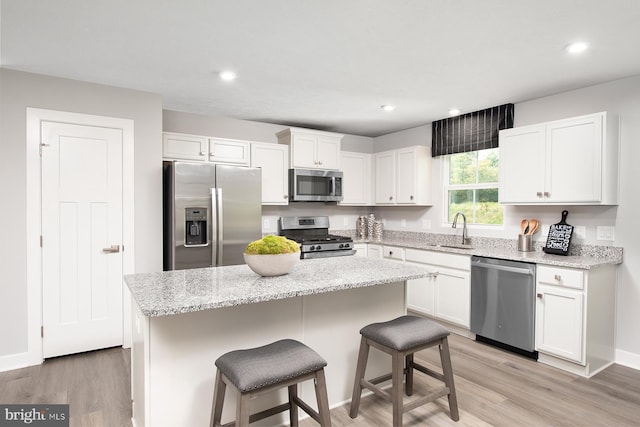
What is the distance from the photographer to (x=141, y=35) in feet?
7.59

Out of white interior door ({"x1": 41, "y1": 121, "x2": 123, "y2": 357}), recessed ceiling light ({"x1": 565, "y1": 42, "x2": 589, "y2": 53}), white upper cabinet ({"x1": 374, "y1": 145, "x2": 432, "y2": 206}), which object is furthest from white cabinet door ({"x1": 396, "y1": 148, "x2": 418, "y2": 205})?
white interior door ({"x1": 41, "y1": 121, "x2": 123, "y2": 357})

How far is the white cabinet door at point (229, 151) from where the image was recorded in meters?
3.98

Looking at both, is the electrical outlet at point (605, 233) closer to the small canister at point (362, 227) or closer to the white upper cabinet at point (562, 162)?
the white upper cabinet at point (562, 162)

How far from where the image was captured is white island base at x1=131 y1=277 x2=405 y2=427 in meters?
1.74

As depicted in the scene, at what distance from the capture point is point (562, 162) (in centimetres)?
317

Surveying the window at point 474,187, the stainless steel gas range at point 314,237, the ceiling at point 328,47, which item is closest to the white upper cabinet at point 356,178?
the stainless steel gas range at point 314,237

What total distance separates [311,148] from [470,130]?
1912mm

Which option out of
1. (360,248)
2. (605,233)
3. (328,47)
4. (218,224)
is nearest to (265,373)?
(328,47)

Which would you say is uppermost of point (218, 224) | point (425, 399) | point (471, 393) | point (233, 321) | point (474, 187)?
point (474, 187)

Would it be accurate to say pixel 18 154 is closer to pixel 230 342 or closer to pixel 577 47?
Answer: pixel 230 342

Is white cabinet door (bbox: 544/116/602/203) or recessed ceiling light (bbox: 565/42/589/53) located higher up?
recessed ceiling light (bbox: 565/42/589/53)

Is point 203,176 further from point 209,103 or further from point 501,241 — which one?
point 501,241

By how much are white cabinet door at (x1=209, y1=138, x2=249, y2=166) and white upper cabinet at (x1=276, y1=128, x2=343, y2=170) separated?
581 mm

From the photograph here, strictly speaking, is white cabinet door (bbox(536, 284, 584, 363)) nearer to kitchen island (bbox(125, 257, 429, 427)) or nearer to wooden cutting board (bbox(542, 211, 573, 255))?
wooden cutting board (bbox(542, 211, 573, 255))
